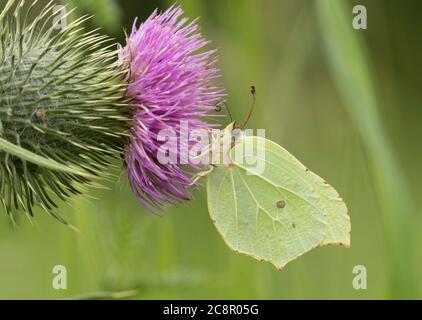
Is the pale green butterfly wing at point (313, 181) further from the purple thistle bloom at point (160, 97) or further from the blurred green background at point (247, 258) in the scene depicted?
the purple thistle bloom at point (160, 97)

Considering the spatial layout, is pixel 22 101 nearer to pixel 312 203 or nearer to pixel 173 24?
pixel 173 24

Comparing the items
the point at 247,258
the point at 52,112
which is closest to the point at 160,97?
the point at 52,112

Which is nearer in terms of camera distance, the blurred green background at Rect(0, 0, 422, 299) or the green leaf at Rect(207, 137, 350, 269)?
the blurred green background at Rect(0, 0, 422, 299)

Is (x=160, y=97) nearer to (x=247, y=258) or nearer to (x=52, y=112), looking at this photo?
(x=52, y=112)

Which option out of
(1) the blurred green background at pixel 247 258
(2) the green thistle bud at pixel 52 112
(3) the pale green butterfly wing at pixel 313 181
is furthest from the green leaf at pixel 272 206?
(2) the green thistle bud at pixel 52 112

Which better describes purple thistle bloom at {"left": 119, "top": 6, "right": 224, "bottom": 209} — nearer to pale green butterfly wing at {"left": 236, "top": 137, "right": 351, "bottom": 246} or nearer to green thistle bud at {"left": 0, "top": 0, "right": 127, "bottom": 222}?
green thistle bud at {"left": 0, "top": 0, "right": 127, "bottom": 222}

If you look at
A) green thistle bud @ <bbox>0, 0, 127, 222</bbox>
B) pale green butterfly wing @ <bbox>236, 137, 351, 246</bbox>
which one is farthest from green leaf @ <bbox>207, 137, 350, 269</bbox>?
green thistle bud @ <bbox>0, 0, 127, 222</bbox>

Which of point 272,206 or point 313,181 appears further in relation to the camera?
point 272,206
